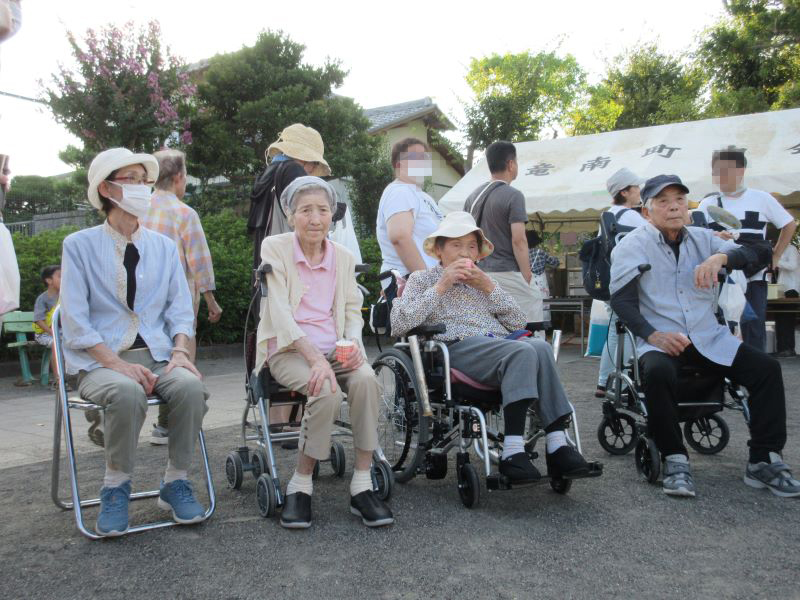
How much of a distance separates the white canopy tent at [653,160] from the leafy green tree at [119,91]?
589cm

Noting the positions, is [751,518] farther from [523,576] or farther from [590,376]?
[590,376]

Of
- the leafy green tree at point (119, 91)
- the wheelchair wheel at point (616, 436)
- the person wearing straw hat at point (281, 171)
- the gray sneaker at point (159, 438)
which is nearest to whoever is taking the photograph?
the wheelchair wheel at point (616, 436)

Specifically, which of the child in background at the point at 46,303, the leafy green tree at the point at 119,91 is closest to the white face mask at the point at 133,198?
the child in background at the point at 46,303

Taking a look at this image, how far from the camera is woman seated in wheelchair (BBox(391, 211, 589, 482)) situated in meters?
3.18

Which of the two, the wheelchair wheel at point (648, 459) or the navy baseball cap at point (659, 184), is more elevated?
the navy baseball cap at point (659, 184)

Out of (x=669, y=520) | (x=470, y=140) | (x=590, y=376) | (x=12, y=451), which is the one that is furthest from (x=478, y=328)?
(x=470, y=140)

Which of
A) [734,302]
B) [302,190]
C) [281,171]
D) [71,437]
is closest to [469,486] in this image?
[302,190]

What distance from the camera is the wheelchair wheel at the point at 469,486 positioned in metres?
3.21

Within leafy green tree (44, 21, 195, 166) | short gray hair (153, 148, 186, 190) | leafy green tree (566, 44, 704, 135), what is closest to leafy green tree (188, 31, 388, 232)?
leafy green tree (44, 21, 195, 166)

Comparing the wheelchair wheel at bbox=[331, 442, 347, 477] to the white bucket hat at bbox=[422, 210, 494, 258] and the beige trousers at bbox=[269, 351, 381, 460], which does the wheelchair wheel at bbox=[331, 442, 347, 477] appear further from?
the white bucket hat at bbox=[422, 210, 494, 258]

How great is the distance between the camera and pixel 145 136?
1375 centimetres

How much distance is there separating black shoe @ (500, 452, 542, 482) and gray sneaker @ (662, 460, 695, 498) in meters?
0.72

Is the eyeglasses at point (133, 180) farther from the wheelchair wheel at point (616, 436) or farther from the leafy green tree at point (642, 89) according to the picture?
the leafy green tree at point (642, 89)

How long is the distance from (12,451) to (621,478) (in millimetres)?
3586
